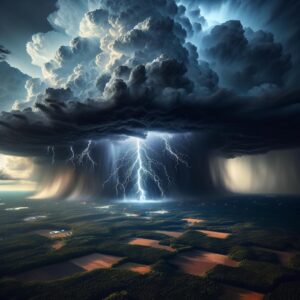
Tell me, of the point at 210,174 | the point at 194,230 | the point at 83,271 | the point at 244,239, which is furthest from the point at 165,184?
the point at 83,271

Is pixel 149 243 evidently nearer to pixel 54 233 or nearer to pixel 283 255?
pixel 283 255

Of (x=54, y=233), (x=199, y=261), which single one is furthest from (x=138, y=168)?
(x=199, y=261)

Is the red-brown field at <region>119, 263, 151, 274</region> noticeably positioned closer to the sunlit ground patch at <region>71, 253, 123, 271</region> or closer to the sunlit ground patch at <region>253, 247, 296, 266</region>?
the sunlit ground patch at <region>71, 253, 123, 271</region>

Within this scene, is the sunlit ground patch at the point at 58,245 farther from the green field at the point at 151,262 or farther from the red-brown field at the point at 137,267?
the red-brown field at the point at 137,267

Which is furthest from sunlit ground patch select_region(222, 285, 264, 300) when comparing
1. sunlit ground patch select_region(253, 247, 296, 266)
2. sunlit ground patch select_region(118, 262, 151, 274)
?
sunlit ground patch select_region(253, 247, 296, 266)

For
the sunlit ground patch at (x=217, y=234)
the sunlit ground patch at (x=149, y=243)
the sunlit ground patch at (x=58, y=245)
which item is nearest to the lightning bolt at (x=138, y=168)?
the sunlit ground patch at (x=217, y=234)

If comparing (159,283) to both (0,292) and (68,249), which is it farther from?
(68,249)
